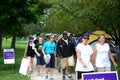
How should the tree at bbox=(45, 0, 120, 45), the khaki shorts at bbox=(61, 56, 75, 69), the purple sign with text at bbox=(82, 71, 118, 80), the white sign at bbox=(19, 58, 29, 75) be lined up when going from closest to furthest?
1. the purple sign with text at bbox=(82, 71, 118, 80)
2. the khaki shorts at bbox=(61, 56, 75, 69)
3. the white sign at bbox=(19, 58, 29, 75)
4. the tree at bbox=(45, 0, 120, 45)

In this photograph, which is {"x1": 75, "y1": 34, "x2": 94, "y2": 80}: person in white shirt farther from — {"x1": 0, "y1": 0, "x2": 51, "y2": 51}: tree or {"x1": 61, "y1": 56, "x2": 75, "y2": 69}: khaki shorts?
{"x1": 0, "y1": 0, "x2": 51, "y2": 51}: tree

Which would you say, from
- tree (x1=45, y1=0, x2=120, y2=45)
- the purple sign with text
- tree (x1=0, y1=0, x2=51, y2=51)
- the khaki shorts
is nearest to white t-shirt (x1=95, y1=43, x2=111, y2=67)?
the purple sign with text

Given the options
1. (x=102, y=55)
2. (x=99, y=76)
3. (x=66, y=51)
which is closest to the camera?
(x=99, y=76)

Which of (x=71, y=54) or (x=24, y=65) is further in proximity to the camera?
(x=24, y=65)

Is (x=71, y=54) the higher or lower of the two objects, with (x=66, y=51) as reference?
lower

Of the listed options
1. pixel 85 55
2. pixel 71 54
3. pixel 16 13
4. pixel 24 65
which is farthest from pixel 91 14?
pixel 85 55

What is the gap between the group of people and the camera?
10.4m

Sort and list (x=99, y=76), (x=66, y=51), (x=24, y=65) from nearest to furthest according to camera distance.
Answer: (x=99, y=76) < (x=66, y=51) < (x=24, y=65)

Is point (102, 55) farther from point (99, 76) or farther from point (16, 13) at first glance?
point (16, 13)

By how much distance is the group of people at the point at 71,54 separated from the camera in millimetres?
10398

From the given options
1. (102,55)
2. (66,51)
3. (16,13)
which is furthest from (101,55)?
(16,13)

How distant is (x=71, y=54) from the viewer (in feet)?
44.0

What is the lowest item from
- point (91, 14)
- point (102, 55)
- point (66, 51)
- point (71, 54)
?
point (102, 55)

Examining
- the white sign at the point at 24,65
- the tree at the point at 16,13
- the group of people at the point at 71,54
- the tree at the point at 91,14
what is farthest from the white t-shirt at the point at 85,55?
the tree at the point at 16,13
